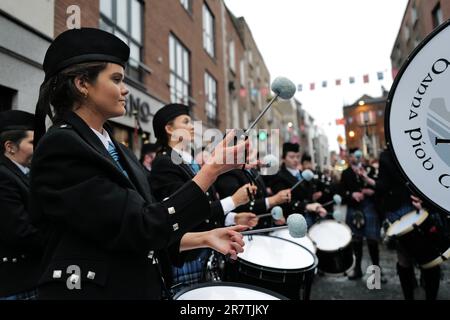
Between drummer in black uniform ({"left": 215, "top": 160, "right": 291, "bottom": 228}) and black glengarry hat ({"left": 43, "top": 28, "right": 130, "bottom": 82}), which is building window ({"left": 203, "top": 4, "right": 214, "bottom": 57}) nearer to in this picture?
drummer in black uniform ({"left": 215, "top": 160, "right": 291, "bottom": 228})

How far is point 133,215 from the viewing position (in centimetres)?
109

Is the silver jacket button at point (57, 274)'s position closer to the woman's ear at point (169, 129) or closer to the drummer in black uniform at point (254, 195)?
the woman's ear at point (169, 129)

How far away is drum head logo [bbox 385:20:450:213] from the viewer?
4.11 feet

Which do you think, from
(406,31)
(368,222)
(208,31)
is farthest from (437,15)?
(208,31)

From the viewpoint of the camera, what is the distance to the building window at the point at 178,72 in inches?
424

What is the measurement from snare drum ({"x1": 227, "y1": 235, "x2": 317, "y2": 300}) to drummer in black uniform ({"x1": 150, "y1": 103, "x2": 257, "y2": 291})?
0.78ft

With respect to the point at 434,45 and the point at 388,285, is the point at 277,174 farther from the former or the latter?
the point at 434,45

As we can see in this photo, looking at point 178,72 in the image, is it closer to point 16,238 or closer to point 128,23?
point 128,23

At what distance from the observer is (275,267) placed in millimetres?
2189

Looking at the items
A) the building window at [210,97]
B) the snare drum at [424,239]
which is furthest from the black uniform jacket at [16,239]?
the building window at [210,97]

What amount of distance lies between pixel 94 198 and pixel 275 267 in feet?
4.69

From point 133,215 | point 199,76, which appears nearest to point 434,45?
point 133,215

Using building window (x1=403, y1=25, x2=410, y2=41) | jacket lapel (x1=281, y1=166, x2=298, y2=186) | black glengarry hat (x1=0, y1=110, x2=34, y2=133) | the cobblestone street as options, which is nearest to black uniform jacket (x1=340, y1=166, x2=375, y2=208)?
the cobblestone street
